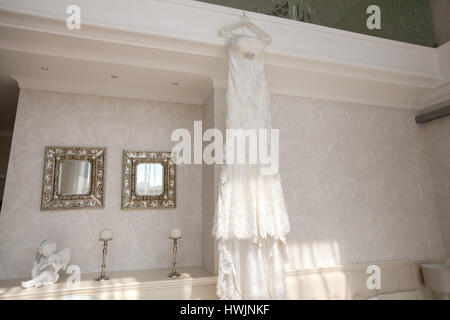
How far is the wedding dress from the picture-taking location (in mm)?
1873

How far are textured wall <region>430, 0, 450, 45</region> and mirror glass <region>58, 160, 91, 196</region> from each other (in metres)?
4.12

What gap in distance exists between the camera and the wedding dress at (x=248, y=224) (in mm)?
1873

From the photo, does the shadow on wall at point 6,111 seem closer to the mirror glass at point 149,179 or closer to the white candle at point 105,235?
the mirror glass at point 149,179

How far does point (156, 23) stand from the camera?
215 cm

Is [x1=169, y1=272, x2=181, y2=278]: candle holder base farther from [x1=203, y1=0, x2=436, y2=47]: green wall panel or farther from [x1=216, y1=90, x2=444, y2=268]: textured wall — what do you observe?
[x1=203, y1=0, x2=436, y2=47]: green wall panel

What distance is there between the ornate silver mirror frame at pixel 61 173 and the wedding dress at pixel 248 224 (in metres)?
1.40

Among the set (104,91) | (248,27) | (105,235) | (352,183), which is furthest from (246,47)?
(105,235)

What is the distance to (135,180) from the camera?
276 cm

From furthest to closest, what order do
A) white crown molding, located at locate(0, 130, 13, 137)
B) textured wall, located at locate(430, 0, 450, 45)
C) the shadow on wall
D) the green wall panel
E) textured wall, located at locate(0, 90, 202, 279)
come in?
white crown molding, located at locate(0, 130, 13, 137), textured wall, located at locate(430, 0, 450, 45), the shadow on wall, the green wall panel, textured wall, located at locate(0, 90, 202, 279)

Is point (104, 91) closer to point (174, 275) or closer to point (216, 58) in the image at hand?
point (216, 58)

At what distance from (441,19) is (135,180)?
390cm

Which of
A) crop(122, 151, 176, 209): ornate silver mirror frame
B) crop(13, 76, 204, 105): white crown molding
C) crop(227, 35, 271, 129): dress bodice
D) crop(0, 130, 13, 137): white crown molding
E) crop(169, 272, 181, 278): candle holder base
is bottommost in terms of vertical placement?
crop(169, 272, 181, 278): candle holder base

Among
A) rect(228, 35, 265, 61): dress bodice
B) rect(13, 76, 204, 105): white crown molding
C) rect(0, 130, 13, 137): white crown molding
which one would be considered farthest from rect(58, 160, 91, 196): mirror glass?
rect(0, 130, 13, 137): white crown molding

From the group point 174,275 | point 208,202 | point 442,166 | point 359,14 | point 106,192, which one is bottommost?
point 174,275
